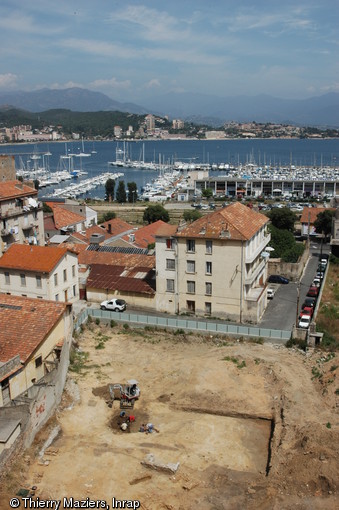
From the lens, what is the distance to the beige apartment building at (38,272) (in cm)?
3803

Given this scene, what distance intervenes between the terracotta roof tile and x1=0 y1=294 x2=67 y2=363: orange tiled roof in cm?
1073

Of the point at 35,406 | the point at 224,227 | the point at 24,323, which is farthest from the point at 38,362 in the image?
the point at 224,227

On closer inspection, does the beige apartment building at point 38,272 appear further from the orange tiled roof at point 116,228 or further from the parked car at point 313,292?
the orange tiled roof at point 116,228

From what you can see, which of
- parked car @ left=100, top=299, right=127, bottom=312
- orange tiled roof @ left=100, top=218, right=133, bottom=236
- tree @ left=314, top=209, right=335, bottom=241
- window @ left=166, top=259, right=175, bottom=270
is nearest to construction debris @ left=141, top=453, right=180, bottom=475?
parked car @ left=100, top=299, right=127, bottom=312

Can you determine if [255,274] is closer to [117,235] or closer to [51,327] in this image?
[51,327]

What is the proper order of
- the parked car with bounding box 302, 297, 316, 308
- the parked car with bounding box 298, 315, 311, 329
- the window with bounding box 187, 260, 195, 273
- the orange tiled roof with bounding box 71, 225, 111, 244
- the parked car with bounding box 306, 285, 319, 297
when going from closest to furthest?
the parked car with bounding box 298, 315, 311, 329 < the window with bounding box 187, 260, 195, 273 < the parked car with bounding box 302, 297, 316, 308 < the parked car with bounding box 306, 285, 319, 297 < the orange tiled roof with bounding box 71, 225, 111, 244

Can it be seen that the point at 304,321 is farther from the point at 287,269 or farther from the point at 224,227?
the point at 287,269

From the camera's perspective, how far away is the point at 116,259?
4544 cm

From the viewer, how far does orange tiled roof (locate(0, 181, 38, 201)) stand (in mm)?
47719

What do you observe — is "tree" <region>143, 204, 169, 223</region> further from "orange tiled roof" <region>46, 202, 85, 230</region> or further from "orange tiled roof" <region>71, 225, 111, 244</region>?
"orange tiled roof" <region>71, 225, 111, 244</region>

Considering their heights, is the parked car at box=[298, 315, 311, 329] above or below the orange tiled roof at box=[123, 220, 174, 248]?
below

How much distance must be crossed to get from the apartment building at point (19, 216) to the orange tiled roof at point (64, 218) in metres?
10.7

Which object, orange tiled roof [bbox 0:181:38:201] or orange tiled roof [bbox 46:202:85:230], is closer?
orange tiled roof [bbox 0:181:38:201]

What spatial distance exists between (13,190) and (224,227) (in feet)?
75.9
